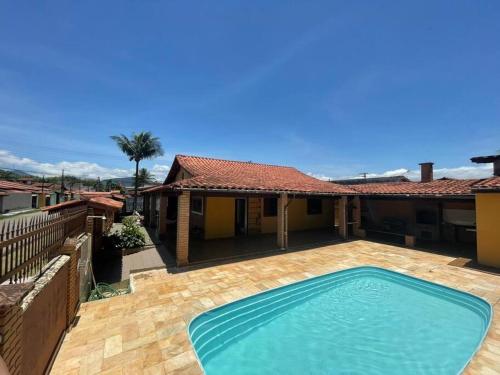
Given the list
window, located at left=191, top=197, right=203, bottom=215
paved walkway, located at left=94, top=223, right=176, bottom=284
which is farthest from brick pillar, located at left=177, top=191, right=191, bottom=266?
window, located at left=191, top=197, right=203, bottom=215

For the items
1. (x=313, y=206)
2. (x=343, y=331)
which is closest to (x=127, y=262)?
(x=343, y=331)

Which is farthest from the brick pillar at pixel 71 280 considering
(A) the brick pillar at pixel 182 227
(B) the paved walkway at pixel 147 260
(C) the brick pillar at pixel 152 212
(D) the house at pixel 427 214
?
(D) the house at pixel 427 214

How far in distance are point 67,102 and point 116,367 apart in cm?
1506

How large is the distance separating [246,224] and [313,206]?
20.4 feet

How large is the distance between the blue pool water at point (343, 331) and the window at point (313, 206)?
33.2ft

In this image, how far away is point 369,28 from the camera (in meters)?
9.17

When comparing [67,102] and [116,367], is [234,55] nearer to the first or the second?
[67,102]

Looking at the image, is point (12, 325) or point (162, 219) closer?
point (12, 325)

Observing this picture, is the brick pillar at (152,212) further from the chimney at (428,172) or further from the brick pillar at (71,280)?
the chimney at (428,172)

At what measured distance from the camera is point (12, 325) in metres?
2.30

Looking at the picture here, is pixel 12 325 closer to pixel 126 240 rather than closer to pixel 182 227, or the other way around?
pixel 182 227

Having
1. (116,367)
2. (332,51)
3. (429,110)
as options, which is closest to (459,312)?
(116,367)

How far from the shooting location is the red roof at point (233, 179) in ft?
31.2

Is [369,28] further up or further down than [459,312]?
further up
